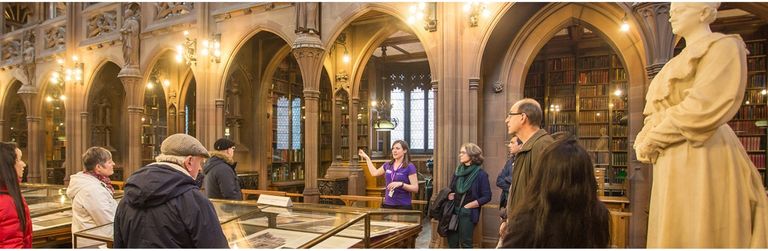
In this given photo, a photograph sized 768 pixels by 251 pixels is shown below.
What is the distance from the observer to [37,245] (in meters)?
3.62

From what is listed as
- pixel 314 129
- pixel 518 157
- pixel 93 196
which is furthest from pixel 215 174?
pixel 314 129

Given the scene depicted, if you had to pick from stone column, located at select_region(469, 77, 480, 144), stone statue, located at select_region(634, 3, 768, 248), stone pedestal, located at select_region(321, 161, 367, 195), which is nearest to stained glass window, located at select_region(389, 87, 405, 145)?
stone pedestal, located at select_region(321, 161, 367, 195)

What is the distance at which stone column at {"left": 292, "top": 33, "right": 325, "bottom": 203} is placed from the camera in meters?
Answer: 7.50

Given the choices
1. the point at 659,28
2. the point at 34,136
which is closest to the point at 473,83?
the point at 659,28

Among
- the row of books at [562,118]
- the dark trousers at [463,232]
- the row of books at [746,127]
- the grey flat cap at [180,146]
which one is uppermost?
the row of books at [562,118]

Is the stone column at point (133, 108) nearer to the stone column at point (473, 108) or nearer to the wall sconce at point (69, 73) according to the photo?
the wall sconce at point (69, 73)

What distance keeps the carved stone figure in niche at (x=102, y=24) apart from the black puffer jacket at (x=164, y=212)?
34.6 feet

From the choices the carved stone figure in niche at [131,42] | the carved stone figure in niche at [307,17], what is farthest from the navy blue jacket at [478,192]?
the carved stone figure in niche at [131,42]

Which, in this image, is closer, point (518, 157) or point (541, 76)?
point (518, 157)

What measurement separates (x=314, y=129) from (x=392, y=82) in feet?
23.6

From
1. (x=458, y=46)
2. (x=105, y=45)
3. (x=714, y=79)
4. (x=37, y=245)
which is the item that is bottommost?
(x=37, y=245)

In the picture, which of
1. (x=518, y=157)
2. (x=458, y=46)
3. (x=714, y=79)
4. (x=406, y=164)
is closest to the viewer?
(x=714, y=79)

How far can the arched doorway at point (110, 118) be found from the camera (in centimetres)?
1222

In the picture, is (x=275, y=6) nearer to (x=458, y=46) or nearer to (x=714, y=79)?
(x=458, y=46)
